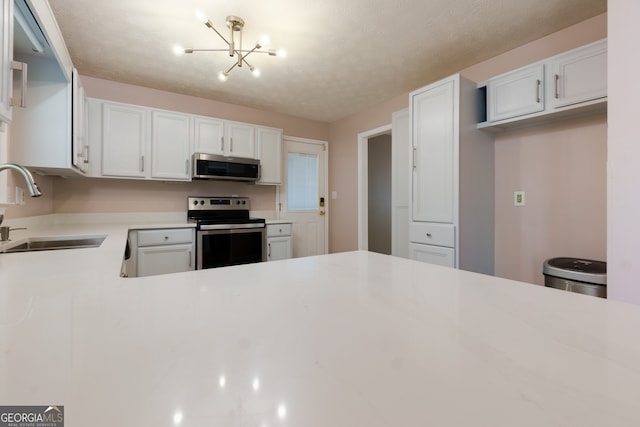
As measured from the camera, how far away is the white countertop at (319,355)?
29cm

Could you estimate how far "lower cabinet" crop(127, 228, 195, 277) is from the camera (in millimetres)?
2605

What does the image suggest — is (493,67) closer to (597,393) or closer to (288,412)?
(597,393)

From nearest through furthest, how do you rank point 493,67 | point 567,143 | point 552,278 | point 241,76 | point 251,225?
1. point 552,278
2. point 567,143
3. point 493,67
4. point 241,76
5. point 251,225

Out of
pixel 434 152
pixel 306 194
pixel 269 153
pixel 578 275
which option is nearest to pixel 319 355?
pixel 578 275

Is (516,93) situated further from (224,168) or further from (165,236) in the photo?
(165,236)

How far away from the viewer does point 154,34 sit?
2.20 meters

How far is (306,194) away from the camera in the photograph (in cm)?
435

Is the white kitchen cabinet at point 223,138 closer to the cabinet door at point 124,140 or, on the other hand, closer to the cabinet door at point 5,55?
the cabinet door at point 124,140

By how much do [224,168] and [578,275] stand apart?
10.5ft

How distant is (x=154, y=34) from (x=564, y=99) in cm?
300

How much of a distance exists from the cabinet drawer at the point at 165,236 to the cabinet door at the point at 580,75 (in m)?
3.24

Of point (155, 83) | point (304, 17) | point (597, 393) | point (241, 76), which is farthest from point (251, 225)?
point (597, 393)

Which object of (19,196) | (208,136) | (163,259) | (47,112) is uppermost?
(208,136)

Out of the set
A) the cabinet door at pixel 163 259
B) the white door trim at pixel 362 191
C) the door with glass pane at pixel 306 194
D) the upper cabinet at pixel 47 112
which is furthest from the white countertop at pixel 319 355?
the door with glass pane at pixel 306 194
